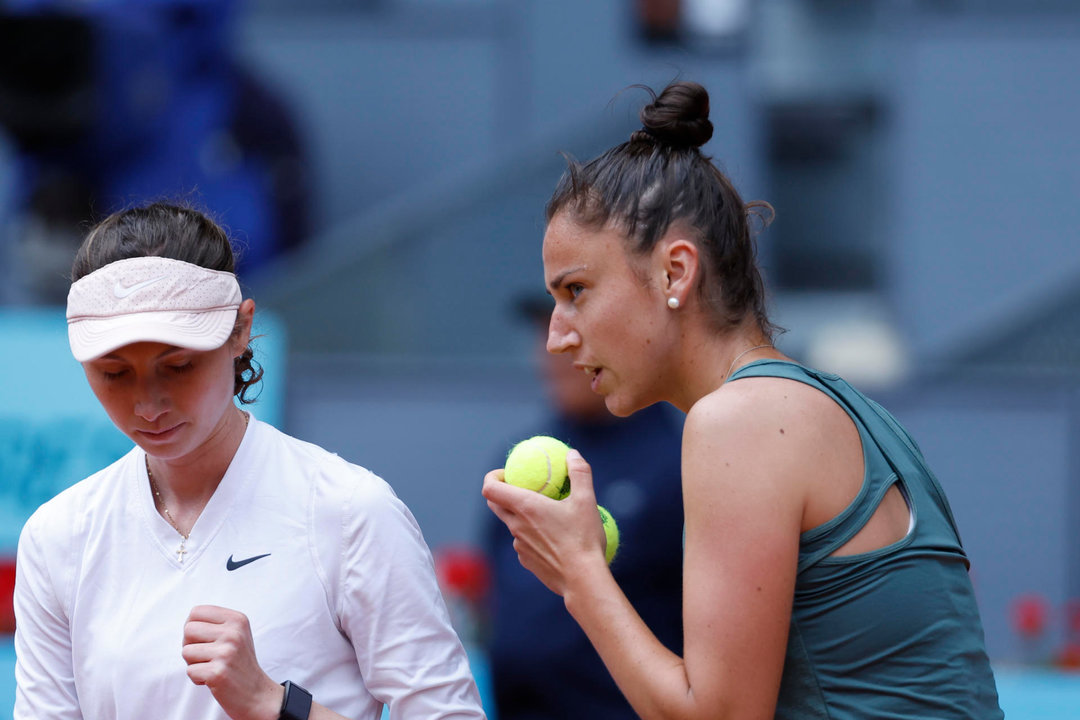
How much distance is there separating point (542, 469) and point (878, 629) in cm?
58

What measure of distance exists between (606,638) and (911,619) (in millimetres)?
410

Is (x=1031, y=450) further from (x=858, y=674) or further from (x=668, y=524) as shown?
(x=858, y=674)

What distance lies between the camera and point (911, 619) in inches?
67.7

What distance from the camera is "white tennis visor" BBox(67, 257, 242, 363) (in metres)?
1.84

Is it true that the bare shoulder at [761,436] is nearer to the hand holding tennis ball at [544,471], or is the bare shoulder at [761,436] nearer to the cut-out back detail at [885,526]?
the cut-out back detail at [885,526]

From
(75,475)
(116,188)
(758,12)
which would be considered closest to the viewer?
(75,475)

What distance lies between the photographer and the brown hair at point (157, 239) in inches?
76.6

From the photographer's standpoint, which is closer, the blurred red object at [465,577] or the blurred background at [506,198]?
the blurred red object at [465,577]

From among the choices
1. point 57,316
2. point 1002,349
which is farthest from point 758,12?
point 57,316

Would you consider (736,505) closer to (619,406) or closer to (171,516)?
(619,406)

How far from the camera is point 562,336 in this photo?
1.94m

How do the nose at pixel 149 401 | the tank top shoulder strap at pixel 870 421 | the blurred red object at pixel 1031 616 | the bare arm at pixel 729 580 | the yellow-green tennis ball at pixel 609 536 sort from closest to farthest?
the bare arm at pixel 729 580 → the tank top shoulder strap at pixel 870 421 → the nose at pixel 149 401 → the yellow-green tennis ball at pixel 609 536 → the blurred red object at pixel 1031 616

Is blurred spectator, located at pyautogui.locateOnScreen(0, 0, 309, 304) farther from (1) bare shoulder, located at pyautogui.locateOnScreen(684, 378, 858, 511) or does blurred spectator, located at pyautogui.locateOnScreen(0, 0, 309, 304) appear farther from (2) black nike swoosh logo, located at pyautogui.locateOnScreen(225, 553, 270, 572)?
(1) bare shoulder, located at pyautogui.locateOnScreen(684, 378, 858, 511)

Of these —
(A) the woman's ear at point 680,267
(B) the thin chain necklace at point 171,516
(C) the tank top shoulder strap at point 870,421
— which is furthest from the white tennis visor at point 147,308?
(C) the tank top shoulder strap at point 870,421
